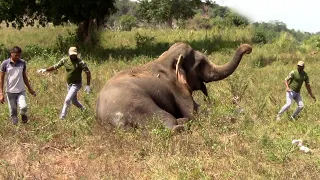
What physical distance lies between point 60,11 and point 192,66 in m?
11.6

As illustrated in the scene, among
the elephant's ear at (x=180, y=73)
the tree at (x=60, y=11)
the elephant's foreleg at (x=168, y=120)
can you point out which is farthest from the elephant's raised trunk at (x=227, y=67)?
the tree at (x=60, y=11)

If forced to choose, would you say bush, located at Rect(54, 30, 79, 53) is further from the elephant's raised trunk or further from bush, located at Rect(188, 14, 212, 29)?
bush, located at Rect(188, 14, 212, 29)

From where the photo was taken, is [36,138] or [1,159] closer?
[1,159]

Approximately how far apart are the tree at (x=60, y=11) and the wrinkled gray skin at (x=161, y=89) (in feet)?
36.4

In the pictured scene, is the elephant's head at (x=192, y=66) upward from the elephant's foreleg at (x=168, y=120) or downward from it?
upward

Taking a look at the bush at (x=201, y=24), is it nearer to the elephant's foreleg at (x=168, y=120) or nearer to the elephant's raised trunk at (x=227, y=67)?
the elephant's raised trunk at (x=227, y=67)

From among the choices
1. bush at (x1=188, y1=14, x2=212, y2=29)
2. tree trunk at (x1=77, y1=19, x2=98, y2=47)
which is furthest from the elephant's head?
bush at (x1=188, y1=14, x2=212, y2=29)

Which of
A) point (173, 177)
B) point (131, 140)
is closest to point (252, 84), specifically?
point (131, 140)

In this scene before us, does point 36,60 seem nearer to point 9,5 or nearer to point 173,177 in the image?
point 9,5

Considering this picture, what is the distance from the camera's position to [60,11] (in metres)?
19.4

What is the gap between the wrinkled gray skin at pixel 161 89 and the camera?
298 inches

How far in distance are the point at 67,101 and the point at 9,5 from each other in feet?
37.4

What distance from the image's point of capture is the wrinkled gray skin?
7.57 m

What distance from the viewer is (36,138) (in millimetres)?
7062
